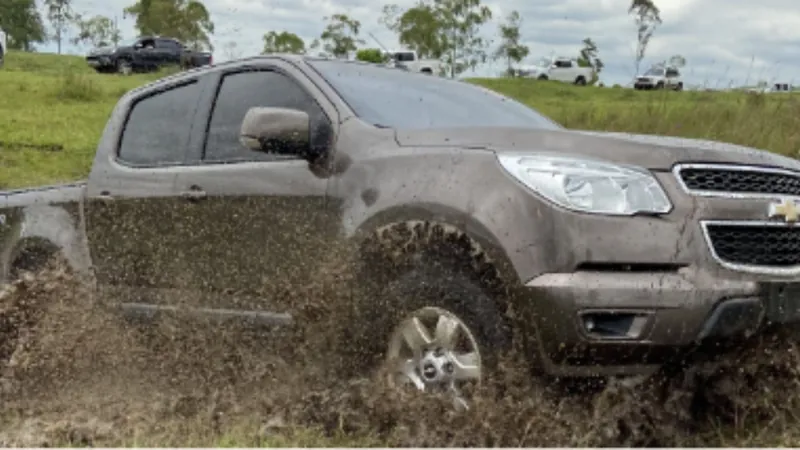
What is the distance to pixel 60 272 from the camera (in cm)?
614

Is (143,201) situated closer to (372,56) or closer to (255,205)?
(255,205)

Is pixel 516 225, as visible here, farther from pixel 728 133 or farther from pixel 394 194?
pixel 728 133

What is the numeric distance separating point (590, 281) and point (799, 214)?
3.25 feet

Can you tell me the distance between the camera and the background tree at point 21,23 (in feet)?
264

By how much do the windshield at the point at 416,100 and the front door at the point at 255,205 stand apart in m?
0.17

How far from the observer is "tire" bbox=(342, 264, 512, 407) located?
13.3ft

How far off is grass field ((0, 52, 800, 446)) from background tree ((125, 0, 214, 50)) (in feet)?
19.5

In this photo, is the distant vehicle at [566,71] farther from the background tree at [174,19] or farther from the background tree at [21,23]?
the background tree at [21,23]

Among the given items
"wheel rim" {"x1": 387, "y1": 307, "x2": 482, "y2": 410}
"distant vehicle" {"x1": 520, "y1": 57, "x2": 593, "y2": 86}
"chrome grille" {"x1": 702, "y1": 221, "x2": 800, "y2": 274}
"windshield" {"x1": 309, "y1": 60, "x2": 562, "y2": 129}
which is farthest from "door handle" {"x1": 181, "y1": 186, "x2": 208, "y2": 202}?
"distant vehicle" {"x1": 520, "y1": 57, "x2": 593, "y2": 86}

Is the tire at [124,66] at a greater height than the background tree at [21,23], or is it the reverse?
the tire at [124,66]

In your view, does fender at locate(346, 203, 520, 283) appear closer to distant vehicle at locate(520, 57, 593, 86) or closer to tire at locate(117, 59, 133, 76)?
tire at locate(117, 59, 133, 76)

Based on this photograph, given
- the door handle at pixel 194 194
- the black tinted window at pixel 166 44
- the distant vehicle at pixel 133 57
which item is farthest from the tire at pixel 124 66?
the door handle at pixel 194 194

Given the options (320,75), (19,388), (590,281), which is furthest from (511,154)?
(19,388)

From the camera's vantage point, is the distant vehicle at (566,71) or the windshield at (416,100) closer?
the windshield at (416,100)
